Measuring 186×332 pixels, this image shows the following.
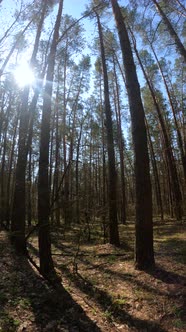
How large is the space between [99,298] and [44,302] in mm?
1037

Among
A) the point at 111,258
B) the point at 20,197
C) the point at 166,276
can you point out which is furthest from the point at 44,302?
the point at 20,197

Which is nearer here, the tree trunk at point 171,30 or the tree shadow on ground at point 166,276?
the tree shadow on ground at point 166,276

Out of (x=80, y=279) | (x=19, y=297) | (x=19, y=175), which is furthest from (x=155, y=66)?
(x=19, y=297)

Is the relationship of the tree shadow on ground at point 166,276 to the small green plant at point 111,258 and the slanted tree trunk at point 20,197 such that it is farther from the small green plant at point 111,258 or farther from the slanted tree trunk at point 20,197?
the slanted tree trunk at point 20,197

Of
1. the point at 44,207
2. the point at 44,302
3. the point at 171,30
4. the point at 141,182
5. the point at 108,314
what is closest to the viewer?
the point at 108,314

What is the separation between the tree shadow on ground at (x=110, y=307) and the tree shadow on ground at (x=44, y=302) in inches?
16.7

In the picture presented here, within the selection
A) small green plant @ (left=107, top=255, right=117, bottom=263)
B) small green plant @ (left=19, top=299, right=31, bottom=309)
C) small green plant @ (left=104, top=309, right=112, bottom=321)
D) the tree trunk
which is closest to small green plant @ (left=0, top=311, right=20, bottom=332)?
small green plant @ (left=19, top=299, right=31, bottom=309)

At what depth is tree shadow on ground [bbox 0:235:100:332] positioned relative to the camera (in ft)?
12.9

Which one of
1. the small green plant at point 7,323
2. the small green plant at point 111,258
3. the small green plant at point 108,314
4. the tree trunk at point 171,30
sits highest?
the tree trunk at point 171,30

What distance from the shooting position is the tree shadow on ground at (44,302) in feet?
12.9

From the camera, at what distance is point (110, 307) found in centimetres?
450

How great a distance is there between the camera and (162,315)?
404cm

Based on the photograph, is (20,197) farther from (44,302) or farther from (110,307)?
(110,307)

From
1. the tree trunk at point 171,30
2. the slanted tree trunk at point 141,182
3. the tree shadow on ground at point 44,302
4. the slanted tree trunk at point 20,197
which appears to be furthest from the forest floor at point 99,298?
the tree trunk at point 171,30
